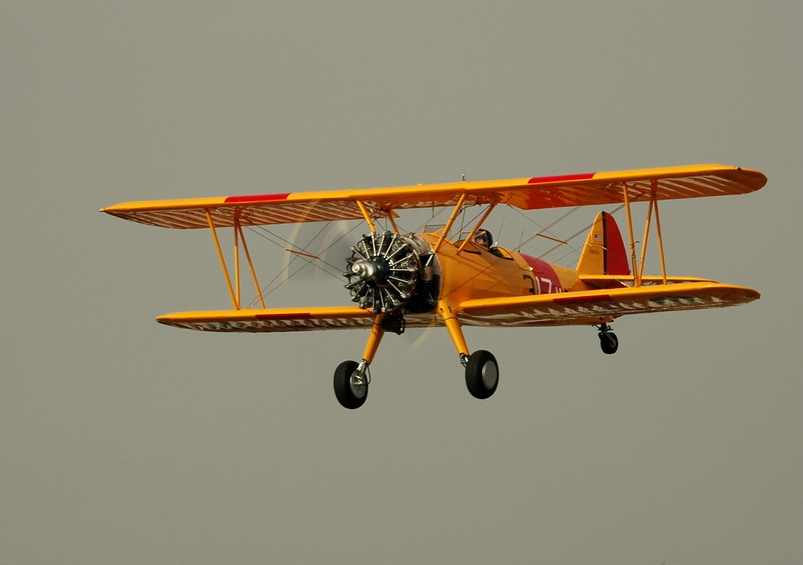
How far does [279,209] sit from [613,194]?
494cm

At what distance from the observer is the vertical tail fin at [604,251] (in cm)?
2633

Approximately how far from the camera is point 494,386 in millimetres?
20734

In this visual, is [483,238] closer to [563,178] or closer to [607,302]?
[563,178]

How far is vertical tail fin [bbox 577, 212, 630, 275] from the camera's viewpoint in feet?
86.4

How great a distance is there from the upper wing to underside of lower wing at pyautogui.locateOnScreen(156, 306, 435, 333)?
4.88ft

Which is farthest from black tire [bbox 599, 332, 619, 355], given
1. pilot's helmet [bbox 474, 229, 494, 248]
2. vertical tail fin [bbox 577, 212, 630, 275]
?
pilot's helmet [bbox 474, 229, 494, 248]

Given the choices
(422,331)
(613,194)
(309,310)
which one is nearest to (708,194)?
(613,194)

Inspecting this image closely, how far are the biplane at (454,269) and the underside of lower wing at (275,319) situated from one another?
0.07ft

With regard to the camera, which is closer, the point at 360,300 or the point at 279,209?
the point at 360,300

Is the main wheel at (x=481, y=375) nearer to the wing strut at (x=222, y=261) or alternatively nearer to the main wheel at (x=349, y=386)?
the main wheel at (x=349, y=386)

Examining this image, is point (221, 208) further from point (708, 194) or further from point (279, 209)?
point (708, 194)

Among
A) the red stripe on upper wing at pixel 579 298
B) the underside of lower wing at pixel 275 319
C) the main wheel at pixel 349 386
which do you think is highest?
the red stripe on upper wing at pixel 579 298

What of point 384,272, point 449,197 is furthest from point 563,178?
point 384,272

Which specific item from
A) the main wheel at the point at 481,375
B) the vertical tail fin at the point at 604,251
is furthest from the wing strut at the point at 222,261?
the vertical tail fin at the point at 604,251
